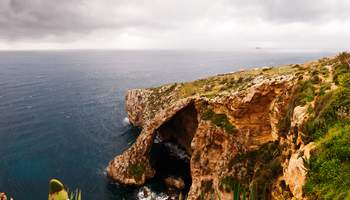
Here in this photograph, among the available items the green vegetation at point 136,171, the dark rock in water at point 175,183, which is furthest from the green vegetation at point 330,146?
the green vegetation at point 136,171

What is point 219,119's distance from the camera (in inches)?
1961

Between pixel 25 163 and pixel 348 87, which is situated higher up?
pixel 348 87

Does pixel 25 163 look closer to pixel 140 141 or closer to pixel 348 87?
pixel 140 141

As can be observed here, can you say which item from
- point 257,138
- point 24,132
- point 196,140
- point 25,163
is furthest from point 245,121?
point 24,132

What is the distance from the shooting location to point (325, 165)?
17.9 metres

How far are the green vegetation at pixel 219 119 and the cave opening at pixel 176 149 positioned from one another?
990 cm

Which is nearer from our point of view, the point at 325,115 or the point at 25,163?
the point at 325,115

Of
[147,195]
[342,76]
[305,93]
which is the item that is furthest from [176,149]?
[342,76]

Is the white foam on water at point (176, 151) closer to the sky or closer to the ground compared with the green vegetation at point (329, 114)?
closer to the ground

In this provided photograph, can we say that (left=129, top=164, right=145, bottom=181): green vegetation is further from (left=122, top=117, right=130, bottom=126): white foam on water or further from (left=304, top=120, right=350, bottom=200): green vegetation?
(left=304, top=120, right=350, bottom=200): green vegetation

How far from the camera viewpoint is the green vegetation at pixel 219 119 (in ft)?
155

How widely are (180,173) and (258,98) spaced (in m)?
26.7

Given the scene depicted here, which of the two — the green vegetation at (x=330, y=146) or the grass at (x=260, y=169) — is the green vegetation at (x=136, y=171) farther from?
the green vegetation at (x=330, y=146)

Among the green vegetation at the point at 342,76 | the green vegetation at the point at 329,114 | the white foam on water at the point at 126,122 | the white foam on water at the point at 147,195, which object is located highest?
the green vegetation at the point at 342,76
